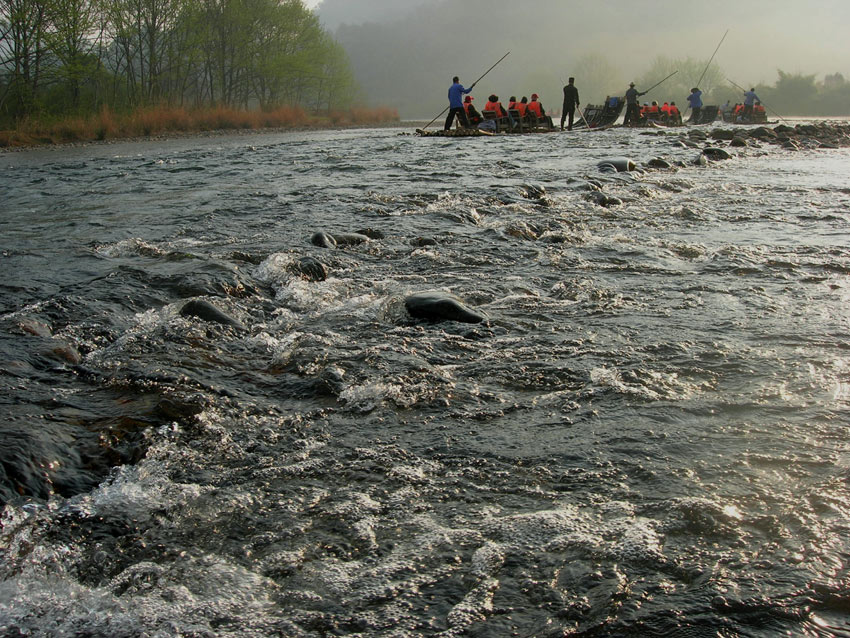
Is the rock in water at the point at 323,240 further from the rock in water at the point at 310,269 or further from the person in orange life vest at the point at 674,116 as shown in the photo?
the person in orange life vest at the point at 674,116

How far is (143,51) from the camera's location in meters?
43.2

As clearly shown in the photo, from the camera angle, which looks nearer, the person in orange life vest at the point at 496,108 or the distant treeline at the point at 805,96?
the person in orange life vest at the point at 496,108

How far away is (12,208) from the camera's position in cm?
835

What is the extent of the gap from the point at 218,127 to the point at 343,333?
32.7 meters

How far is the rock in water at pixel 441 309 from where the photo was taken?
416cm

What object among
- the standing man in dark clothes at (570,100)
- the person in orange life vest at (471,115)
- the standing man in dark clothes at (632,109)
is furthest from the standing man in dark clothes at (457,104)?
the standing man in dark clothes at (632,109)

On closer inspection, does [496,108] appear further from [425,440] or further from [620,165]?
[425,440]

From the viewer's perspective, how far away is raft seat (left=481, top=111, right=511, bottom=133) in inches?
1012

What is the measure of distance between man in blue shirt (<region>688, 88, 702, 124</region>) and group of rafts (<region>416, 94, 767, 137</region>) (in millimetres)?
235

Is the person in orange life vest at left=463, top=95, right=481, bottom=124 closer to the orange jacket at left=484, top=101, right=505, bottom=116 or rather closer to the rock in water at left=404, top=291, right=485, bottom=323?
the orange jacket at left=484, top=101, right=505, bottom=116

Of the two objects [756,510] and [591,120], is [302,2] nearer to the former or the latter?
[591,120]

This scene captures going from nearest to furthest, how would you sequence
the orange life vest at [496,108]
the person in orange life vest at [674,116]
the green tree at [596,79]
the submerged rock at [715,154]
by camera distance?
the submerged rock at [715,154], the orange life vest at [496,108], the person in orange life vest at [674,116], the green tree at [596,79]

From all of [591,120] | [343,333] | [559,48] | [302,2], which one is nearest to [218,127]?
[591,120]

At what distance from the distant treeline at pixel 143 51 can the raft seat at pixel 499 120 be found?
57.7 feet
